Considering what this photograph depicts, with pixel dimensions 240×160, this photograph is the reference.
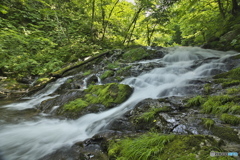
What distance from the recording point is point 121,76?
24.2 ft

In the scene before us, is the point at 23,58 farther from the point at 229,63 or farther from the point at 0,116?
the point at 229,63

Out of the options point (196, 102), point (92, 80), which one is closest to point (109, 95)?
point (196, 102)

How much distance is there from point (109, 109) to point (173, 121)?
223 cm

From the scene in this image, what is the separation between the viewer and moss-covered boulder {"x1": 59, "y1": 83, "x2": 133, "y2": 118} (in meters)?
4.47

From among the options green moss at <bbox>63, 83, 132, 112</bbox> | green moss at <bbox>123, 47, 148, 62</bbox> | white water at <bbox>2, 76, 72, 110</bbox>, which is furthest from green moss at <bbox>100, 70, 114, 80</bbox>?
green moss at <bbox>123, 47, 148, 62</bbox>

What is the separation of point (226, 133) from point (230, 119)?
413mm

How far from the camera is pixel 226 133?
208 centimetres

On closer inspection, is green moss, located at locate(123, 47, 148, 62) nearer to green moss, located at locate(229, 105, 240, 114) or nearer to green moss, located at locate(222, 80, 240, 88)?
green moss, located at locate(222, 80, 240, 88)

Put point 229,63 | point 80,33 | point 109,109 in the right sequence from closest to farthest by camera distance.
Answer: point 109,109 < point 229,63 < point 80,33

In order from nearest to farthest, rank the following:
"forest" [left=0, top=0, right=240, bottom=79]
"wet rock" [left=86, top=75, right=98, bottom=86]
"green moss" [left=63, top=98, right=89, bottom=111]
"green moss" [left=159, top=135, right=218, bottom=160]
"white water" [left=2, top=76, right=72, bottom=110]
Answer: "green moss" [left=159, top=135, right=218, bottom=160]
"green moss" [left=63, top=98, right=89, bottom=111]
"white water" [left=2, top=76, right=72, bottom=110]
"wet rock" [left=86, top=75, right=98, bottom=86]
"forest" [left=0, top=0, right=240, bottom=79]

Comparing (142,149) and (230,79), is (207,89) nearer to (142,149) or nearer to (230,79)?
(230,79)

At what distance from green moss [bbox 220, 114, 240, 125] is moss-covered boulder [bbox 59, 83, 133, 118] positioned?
9.66 feet

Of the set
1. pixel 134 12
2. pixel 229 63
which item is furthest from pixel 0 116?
pixel 134 12

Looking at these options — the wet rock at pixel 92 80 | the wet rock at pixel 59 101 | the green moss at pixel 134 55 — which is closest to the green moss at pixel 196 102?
the wet rock at pixel 59 101
